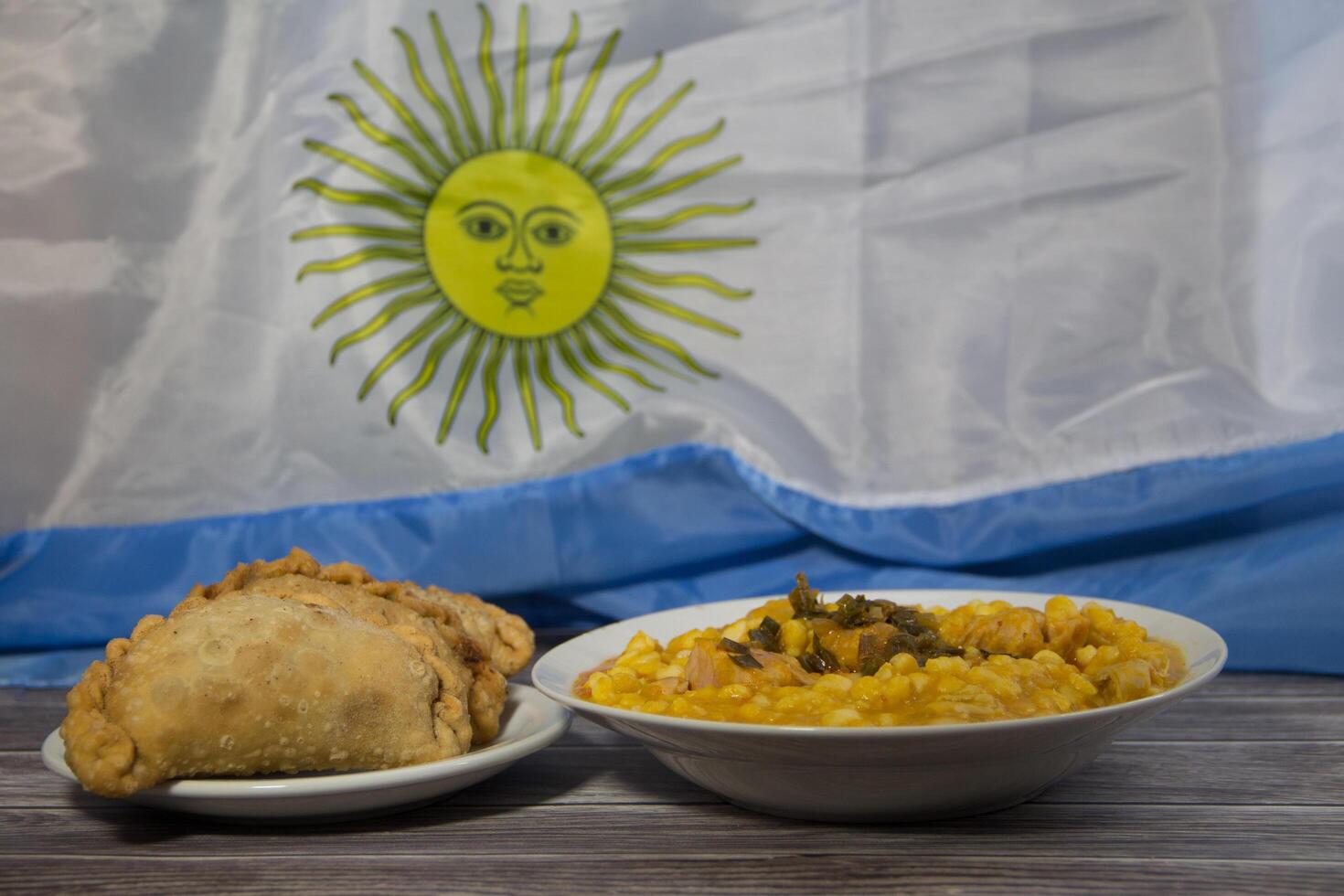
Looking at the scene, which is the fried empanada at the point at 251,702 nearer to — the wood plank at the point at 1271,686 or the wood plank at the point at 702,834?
the wood plank at the point at 702,834

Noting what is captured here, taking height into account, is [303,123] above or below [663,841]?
above

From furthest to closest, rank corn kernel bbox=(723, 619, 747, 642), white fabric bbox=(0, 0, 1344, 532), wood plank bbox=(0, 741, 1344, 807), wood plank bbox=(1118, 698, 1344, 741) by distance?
white fabric bbox=(0, 0, 1344, 532), wood plank bbox=(1118, 698, 1344, 741), corn kernel bbox=(723, 619, 747, 642), wood plank bbox=(0, 741, 1344, 807)

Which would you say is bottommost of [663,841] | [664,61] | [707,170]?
[663,841]

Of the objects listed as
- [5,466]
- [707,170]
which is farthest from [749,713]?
[5,466]

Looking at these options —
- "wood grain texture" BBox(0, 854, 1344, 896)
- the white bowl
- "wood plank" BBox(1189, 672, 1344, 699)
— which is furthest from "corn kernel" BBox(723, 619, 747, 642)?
"wood plank" BBox(1189, 672, 1344, 699)

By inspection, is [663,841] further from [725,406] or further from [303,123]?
[303,123]

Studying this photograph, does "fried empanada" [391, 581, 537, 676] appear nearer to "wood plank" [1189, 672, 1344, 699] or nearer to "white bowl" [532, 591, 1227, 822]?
"white bowl" [532, 591, 1227, 822]

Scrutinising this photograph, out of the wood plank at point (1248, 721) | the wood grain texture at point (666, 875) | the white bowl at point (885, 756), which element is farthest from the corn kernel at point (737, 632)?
the wood plank at point (1248, 721)
